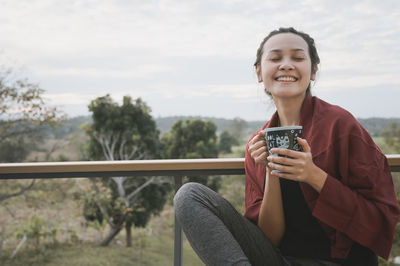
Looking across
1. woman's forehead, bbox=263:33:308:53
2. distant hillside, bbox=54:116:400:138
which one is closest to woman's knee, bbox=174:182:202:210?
woman's forehead, bbox=263:33:308:53

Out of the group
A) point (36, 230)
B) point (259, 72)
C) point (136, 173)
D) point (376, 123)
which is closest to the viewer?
point (259, 72)

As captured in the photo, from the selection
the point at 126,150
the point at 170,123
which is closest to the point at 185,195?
the point at 126,150

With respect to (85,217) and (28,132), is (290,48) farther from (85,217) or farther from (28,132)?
(85,217)

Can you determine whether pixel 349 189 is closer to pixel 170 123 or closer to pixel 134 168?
pixel 134 168

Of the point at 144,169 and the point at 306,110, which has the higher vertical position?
the point at 306,110

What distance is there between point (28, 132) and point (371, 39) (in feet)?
27.9

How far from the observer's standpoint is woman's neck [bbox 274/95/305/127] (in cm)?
131

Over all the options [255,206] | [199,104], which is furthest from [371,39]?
[255,206]

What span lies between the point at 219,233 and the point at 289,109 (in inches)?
22.0

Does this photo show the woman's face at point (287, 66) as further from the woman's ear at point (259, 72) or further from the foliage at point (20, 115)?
the foliage at point (20, 115)

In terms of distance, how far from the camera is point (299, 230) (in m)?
1.26

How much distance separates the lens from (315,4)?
798cm

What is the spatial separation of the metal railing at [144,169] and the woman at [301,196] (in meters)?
0.15

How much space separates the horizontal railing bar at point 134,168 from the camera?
4.85 ft
